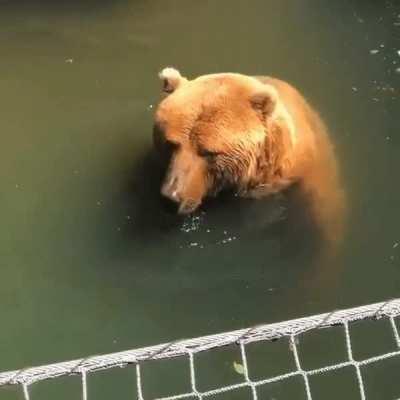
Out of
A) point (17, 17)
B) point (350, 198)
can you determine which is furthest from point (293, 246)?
point (17, 17)

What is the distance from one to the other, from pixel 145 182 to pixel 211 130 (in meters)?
0.67

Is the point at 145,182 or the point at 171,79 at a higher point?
the point at 171,79

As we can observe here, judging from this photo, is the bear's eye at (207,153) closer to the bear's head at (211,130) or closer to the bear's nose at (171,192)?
the bear's head at (211,130)

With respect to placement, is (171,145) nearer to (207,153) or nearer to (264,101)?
(207,153)

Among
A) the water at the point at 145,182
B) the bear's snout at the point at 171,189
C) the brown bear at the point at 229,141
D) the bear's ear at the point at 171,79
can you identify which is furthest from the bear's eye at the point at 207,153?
the water at the point at 145,182

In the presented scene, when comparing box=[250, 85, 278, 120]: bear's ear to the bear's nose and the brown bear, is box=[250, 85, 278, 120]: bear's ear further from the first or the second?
the bear's nose

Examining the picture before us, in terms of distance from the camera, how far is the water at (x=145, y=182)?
283cm

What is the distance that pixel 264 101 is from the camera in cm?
250

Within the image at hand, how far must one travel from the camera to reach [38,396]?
264 centimetres

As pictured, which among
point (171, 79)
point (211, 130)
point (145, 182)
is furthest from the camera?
point (145, 182)

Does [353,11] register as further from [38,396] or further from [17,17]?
[38,396]

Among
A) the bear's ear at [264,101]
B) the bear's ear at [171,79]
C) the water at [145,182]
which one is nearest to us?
the bear's ear at [264,101]

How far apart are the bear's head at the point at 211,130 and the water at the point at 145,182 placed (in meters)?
0.40

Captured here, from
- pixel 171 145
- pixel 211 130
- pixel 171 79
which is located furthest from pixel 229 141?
pixel 171 79
